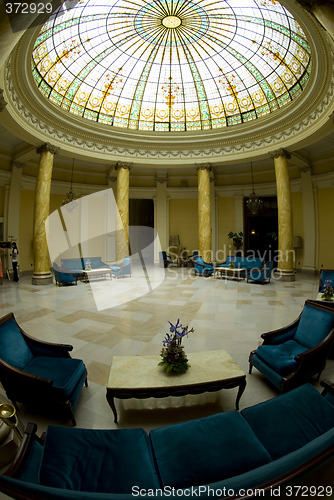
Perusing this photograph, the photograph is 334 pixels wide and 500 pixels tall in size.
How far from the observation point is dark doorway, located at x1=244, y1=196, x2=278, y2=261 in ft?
59.5

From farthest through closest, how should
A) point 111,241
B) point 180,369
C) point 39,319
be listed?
point 111,241 < point 39,319 < point 180,369

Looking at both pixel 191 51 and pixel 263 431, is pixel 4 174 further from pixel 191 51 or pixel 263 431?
pixel 263 431

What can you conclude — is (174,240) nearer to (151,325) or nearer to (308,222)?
(308,222)

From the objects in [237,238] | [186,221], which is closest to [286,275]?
[237,238]

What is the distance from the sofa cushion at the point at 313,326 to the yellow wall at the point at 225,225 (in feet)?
47.1

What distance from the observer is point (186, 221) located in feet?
61.9

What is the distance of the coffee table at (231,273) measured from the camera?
12445 millimetres

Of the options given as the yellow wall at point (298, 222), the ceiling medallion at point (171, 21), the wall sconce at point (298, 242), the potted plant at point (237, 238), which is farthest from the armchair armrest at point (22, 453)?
the potted plant at point (237, 238)

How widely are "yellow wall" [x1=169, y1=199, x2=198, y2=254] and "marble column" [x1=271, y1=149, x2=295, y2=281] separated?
7.25 m

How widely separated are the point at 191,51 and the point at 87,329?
1438 cm

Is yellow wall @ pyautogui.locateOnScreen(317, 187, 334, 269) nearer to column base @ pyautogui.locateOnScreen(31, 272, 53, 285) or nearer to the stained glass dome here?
the stained glass dome

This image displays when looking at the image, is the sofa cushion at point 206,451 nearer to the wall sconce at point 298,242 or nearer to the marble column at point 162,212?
the wall sconce at point 298,242

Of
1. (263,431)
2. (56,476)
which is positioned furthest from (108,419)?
(263,431)

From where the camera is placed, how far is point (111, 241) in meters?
17.8
